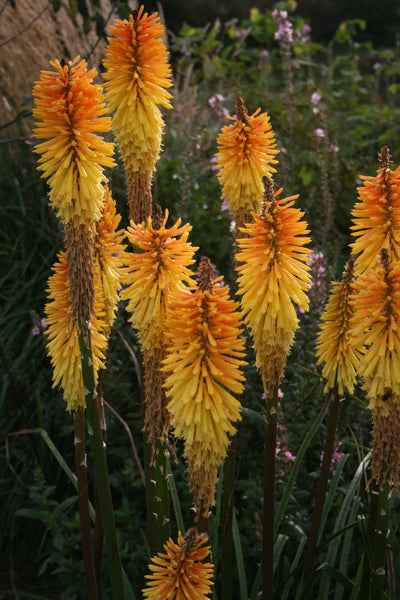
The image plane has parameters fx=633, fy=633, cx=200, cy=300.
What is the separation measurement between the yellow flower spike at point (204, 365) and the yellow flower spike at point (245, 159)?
0.57 meters

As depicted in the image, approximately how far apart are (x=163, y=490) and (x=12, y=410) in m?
2.22

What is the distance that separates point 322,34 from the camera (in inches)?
696

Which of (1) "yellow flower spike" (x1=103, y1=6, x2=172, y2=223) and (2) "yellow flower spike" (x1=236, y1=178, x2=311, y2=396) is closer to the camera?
(2) "yellow flower spike" (x1=236, y1=178, x2=311, y2=396)

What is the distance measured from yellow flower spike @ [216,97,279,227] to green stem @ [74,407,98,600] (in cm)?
89

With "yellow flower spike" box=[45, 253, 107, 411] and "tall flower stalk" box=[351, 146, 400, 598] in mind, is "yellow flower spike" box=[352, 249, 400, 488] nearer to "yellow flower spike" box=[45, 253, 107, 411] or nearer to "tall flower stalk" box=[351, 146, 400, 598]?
"tall flower stalk" box=[351, 146, 400, 598]

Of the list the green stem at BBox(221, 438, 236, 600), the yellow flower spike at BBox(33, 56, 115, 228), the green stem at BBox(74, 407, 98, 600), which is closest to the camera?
the yellow flower spike at BBox(33, 56, 115, 228)

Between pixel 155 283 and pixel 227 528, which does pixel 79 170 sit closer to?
pixel 155 283

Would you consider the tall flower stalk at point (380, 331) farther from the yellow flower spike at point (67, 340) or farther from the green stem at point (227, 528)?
the yellow flower spike at point (67, 340)

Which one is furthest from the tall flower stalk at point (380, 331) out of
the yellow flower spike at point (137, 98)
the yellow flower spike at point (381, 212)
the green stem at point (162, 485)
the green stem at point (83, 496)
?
the green stem at point (83, 496)

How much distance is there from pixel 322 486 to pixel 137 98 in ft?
4.72

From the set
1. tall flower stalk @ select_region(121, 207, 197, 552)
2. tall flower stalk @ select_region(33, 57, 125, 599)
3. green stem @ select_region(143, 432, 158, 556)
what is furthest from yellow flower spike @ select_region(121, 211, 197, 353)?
green stem @ select_region(143, 432, 158, 556)

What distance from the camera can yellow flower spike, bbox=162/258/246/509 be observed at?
1567 mm

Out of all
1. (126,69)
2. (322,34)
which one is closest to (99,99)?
(126,69)

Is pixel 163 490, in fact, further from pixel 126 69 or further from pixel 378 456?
pixel 126 69
